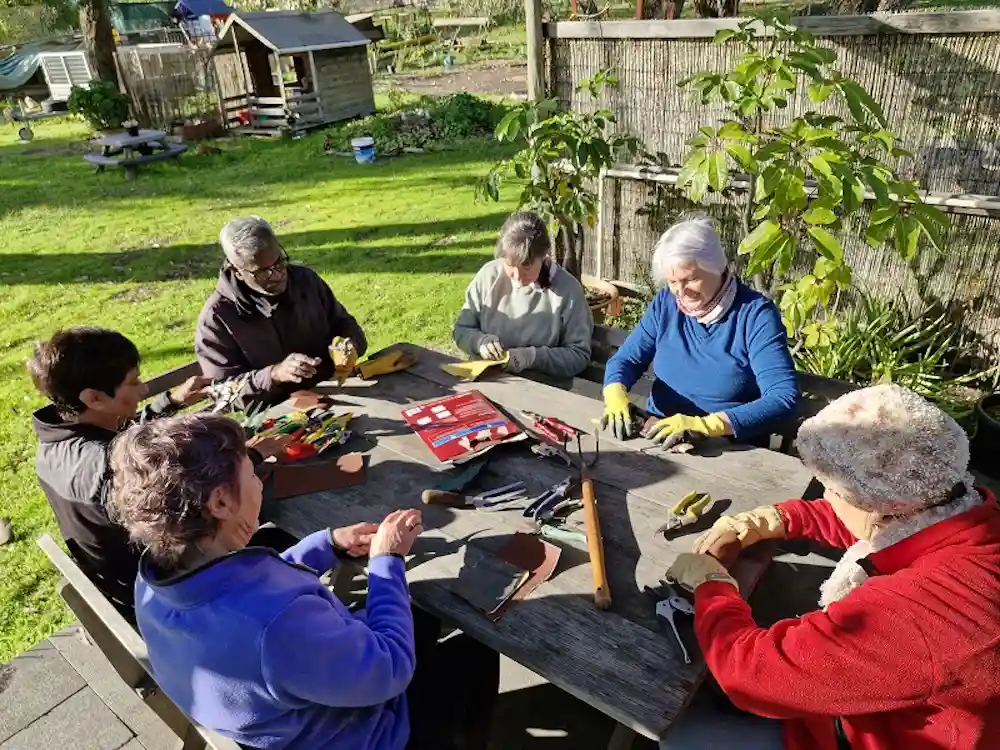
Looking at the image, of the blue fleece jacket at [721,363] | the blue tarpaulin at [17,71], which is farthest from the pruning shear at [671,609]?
the blue tarpaulin at [17,71]

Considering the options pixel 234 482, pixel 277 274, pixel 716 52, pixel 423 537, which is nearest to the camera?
pixel 234 482

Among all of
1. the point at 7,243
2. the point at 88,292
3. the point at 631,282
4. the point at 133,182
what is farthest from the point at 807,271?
the point at 133,182

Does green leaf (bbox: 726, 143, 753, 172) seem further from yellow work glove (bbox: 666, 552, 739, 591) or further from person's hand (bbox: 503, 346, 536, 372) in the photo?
yellow work glove (bbox: 666, 552, 739, 591)

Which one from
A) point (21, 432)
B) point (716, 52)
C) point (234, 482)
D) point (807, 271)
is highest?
point (716, 52)

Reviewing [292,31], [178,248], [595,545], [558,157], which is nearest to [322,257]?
[178,248]

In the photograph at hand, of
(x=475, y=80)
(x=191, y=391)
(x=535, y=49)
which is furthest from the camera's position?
(x=475, y=80)

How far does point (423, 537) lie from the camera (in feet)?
6.91

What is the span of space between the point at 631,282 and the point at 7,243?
789 centimetres

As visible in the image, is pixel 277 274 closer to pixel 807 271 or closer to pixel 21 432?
pixel 21 432

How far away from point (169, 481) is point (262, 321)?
6.55 ft

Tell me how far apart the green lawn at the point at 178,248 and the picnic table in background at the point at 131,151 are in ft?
0.69

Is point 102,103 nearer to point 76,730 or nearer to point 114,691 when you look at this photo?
point 114,691

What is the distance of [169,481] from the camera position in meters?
1.43

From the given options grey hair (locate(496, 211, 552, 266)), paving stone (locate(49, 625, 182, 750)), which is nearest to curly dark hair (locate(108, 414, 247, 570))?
paving stone (locate(49, 625, 182, 750))
